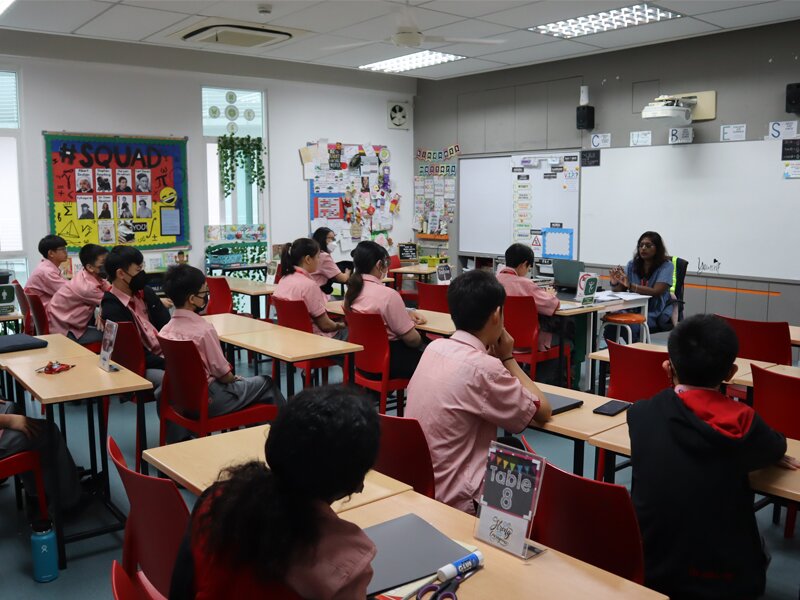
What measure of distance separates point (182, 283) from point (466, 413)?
187 cm

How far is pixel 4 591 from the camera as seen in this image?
2.83 metres

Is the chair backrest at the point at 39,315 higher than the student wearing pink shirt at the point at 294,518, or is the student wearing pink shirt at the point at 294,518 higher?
the student wearing pink shirt at the point at 294,518

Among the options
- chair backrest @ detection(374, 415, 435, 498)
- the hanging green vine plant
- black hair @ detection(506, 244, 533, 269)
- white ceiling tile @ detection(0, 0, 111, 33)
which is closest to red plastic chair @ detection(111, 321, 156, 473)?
chair backrest @ detection(374, 415, 435, 498)

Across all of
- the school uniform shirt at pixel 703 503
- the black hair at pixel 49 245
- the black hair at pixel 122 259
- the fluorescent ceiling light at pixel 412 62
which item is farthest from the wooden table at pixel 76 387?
the fluorescent ceiling light at pixel 412 62

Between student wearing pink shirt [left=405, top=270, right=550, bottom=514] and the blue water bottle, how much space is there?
1.64 meters

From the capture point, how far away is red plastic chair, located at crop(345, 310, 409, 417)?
4.30 m

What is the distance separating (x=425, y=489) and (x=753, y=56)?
6.20 m

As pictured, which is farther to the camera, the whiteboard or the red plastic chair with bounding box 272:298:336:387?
the whiteboard

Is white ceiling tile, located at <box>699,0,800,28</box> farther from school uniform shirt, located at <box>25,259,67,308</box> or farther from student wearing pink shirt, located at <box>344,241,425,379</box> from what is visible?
school uniform shirt, located at <box>25,259,67,308</box>

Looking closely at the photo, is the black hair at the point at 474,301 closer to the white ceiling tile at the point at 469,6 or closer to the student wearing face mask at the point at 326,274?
the white ceiling tile at the point at 469,6

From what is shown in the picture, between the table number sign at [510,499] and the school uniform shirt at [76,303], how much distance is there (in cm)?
401

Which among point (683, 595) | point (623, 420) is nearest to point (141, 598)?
point (683, 595)

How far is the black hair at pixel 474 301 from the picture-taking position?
7.84 ft

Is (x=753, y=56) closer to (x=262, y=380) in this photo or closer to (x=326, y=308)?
(x=326, y=308)
